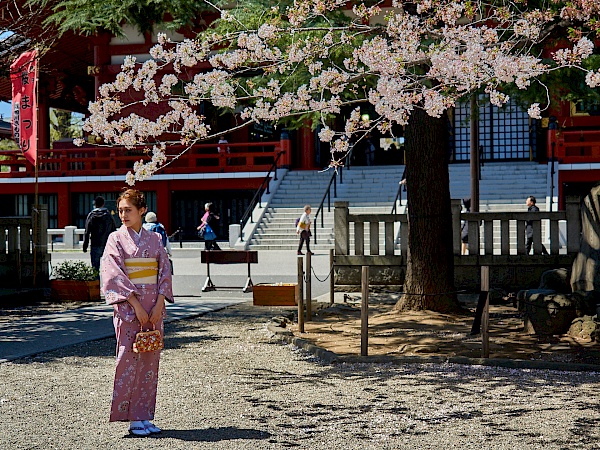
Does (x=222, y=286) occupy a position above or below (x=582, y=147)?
below

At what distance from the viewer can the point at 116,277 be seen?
18.1ft

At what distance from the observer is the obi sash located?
5602mm

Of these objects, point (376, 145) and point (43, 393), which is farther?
point (376, 145)

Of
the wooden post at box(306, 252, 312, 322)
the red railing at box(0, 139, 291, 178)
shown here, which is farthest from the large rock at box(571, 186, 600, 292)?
the red railing at box(0, 139, 291, 178)

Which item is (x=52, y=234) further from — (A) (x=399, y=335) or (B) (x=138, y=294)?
(B) (x=138, y=294)

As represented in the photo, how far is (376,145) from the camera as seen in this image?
34.2 meters

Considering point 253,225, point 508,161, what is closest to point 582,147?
point 508,161

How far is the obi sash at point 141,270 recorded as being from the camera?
18.4 ft

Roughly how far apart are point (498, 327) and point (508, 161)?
2150cm

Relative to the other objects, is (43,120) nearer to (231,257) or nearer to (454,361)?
(231,257)

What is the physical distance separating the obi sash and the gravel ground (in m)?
1.05

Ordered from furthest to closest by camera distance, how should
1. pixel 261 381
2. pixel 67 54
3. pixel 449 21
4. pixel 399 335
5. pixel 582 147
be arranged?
pixel 67 54, pixel 582 147, pixel 399 335, pixel 449 21, pixel 261 381

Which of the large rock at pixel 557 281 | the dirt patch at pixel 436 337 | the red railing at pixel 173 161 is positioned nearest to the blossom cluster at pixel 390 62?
the dirt patch at pixel 436 337

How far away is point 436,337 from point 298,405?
3.49 metres
